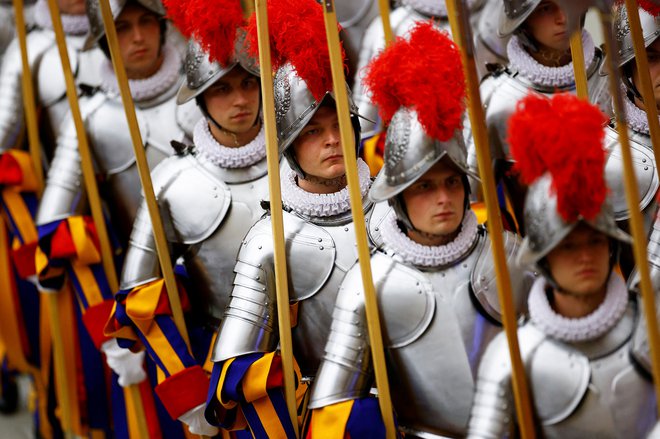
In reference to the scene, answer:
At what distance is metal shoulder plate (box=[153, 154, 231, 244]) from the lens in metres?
3.67

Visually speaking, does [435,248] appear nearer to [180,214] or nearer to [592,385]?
[592,385]

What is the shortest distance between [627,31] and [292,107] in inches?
40.1

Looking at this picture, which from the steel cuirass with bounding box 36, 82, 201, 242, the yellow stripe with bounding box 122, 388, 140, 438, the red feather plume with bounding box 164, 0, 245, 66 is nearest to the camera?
the red feather plume with bounding box 164, 0, 245, 66

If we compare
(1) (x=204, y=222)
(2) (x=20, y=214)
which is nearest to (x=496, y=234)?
(1) (x=204, y=222)

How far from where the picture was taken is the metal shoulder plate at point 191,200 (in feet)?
12.0

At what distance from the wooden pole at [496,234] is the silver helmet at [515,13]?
83 centimetres

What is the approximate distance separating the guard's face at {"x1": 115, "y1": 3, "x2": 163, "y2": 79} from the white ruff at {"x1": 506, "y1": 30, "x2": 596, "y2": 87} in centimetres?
127

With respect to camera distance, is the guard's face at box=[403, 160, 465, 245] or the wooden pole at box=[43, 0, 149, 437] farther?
the wooden pole at box=[43, 0, 149, 437]

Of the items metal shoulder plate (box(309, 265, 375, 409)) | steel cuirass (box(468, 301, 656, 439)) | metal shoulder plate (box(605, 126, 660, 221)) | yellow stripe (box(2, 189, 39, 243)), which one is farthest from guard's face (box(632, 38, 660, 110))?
yellow stripe (box(2, 189, 39, 243))

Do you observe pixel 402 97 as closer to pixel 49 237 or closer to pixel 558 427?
pixel 558 427

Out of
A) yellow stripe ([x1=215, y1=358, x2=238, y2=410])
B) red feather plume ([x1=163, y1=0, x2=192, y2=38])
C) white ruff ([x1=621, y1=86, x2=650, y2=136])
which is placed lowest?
yellow stripe ([x1=215, y1=358, x2=238, y2=410])

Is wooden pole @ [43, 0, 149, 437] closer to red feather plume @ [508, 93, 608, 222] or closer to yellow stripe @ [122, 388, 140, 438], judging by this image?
yellow stripe @ [122, 388, 140, 438]

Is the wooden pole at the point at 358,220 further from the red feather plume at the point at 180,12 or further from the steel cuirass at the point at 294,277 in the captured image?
the red feather plume at the point at 180,12

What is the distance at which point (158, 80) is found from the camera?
4277 millimetres
